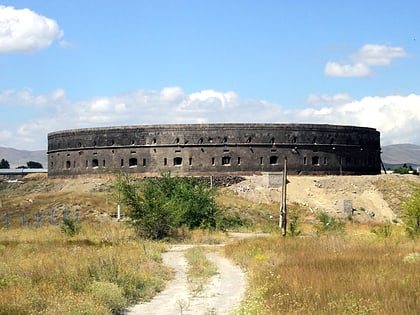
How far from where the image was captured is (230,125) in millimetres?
47688

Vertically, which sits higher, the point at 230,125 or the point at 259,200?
the point at 230,125

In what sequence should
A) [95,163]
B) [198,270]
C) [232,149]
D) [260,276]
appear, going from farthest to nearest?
1. [95,163]
2. [232,149]
3. [198,270]
4. [260,276]

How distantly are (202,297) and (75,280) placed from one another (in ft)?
7.02

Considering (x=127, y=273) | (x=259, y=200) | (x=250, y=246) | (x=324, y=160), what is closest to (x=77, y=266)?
(x=127, y=273)

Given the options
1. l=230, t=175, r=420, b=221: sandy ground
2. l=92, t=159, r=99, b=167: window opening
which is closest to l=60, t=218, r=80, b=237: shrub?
l=230, t=175, r=420, b=221: sandy ground

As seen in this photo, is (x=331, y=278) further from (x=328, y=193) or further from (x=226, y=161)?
(x=226, y=161)

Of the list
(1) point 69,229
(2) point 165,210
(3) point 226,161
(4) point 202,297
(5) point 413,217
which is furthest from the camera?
(3) point 226,161

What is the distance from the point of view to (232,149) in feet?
156

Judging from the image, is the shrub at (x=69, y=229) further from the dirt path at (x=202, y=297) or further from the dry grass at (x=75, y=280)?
the dirt path at (x=202, y=297)

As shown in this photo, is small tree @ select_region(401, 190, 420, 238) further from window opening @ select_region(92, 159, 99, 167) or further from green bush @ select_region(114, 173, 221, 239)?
window opening @ select_region(92, 159, 99, 167)

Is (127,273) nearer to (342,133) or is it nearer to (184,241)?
(184,241)

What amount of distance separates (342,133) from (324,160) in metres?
2.80

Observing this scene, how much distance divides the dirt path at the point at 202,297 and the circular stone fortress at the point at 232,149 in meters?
33.0

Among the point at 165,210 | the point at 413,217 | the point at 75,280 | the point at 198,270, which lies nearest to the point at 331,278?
the point at 198,270
